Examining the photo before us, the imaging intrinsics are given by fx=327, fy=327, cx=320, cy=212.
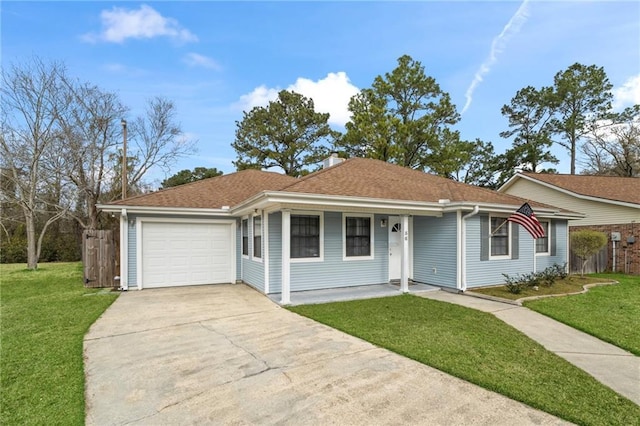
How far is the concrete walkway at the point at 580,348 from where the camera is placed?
3.65 m

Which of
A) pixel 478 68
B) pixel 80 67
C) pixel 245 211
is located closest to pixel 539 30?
pixel 478 68

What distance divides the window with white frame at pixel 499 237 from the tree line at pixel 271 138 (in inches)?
450

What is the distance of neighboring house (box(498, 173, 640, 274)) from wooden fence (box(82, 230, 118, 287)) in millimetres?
16368

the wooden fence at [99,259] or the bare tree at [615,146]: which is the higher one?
the bare tree at [615,146]

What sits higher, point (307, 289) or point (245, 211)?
point (245, 211)

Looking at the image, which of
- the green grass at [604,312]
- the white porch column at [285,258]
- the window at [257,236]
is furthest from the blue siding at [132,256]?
the green grass at [604,312]

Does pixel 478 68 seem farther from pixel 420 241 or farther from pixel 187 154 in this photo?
pixel 187 154

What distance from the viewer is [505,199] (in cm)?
1003

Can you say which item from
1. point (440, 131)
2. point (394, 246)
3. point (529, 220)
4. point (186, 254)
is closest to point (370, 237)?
point (394, 246)

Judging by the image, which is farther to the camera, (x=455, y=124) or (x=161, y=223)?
(x=455, y=124)

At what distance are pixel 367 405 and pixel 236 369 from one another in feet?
5.44

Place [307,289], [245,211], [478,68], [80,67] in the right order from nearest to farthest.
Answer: [307,289] → [245,211] → [478,68] → [80,67]

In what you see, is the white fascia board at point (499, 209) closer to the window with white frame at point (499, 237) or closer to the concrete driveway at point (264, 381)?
the window with white frame at point (499, 237)

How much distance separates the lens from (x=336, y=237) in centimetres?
888
